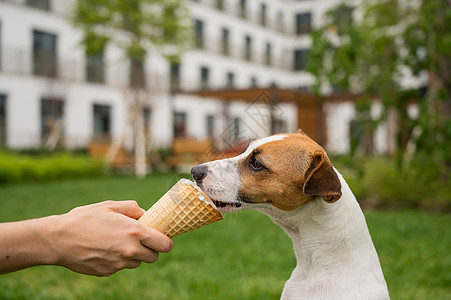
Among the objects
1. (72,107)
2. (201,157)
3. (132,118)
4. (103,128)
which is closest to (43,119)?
(72,107)

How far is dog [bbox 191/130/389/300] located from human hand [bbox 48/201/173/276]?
0.41m

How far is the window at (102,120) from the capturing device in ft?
87.2

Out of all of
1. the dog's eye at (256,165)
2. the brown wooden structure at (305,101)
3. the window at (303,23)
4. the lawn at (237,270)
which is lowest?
the lawn at (237,270)

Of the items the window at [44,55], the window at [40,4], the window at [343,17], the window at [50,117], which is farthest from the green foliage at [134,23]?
the window at [343,17]

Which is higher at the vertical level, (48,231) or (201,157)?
(201,157)

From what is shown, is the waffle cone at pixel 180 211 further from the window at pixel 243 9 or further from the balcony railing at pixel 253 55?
the window at pixel 243 9

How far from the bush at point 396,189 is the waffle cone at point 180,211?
6.66 meters

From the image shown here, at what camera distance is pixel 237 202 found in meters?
2.13

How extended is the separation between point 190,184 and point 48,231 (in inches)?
22.5

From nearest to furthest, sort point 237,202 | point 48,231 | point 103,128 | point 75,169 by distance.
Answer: point 48,231 < point 237,202 < point 75,169 < point 103,128

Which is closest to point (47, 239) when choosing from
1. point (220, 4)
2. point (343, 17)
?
point (343, 17)

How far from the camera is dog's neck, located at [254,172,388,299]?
6.70 feet

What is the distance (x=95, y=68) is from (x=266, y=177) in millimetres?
25342

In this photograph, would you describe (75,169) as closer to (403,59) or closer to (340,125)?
(403,59)
